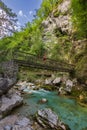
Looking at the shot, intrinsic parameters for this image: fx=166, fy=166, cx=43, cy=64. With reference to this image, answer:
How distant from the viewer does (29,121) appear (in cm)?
927

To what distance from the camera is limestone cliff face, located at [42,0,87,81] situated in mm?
23531

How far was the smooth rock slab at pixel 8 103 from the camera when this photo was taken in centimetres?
977

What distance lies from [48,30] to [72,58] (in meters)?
13.2

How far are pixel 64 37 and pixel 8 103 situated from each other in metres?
23.3

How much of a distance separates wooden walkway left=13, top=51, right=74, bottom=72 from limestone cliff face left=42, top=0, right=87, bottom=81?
215 cm

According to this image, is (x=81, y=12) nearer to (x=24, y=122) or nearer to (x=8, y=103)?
(x=8, y=103)

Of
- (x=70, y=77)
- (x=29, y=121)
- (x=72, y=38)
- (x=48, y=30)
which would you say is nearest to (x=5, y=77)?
(x=29, y=121)

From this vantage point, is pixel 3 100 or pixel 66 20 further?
pixel 66 20

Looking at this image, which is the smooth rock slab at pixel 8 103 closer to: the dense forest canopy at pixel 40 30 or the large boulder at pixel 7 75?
the large boulder at pixel 7 75

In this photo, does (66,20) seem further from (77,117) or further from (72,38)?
(77,117)

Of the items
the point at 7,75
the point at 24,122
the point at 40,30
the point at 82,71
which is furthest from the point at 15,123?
the point at 40,30

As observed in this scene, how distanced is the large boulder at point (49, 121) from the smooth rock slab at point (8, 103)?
6.27ft

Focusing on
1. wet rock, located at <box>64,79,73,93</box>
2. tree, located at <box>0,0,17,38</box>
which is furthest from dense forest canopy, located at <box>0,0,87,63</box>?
wet rock, located at <box>64,79,73,93</box>

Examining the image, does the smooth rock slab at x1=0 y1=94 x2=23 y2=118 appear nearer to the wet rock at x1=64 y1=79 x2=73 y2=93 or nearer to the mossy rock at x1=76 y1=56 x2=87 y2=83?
the wet rock at x1=64 y1=79 x2=73 y2=93
